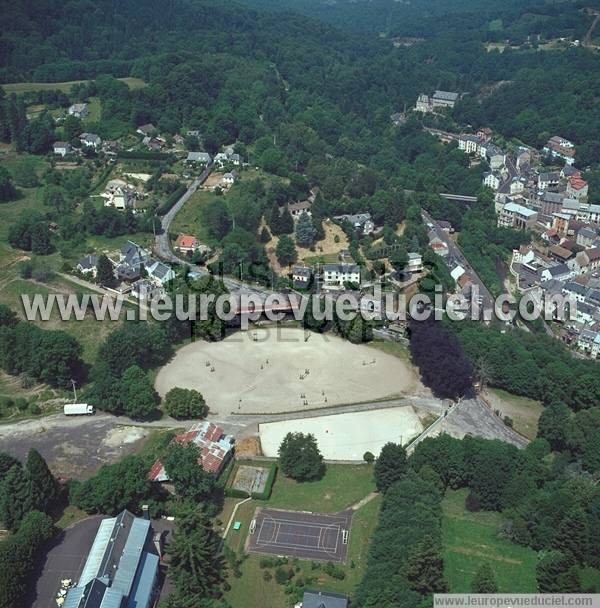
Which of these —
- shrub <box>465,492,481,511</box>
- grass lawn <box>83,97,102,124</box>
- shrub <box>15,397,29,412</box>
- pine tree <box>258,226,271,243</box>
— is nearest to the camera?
shrub <box>465,492,481,511</box>

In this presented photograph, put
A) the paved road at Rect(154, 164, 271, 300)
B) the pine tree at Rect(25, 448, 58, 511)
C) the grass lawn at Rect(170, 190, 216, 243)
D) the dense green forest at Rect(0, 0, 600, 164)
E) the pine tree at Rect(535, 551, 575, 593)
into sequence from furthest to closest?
the dense green forest at Rect(0, 0, 600, 164) < the grass lawn at Rect(170, 190, 216, 243) < the paved road at Rect(154, 164, 271, 300) < the pine tree at Rect(25, 448, 58, 511) < the pine tree at Rect(535, 551, 575, 593)

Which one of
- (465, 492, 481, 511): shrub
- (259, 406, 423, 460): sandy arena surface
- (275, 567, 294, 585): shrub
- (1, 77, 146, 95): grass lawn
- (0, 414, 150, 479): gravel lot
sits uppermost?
(1, 77, 146, 95): grass lawn

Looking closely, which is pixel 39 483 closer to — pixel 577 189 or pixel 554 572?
pixel 554 572

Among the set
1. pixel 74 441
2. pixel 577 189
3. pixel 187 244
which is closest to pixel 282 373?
pixel 74 441

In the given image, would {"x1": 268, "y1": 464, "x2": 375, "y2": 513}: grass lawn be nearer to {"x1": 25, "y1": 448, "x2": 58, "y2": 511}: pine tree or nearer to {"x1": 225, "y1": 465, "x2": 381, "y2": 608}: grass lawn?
{"x1": 225, "y1": 465, "x2": 381, "y2": 608}: grass lawn

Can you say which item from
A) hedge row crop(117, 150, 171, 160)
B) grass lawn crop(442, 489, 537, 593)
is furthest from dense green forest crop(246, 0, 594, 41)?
grass lawn crop(442, 489, 537, 593)

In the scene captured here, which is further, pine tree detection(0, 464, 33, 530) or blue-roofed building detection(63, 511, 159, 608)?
pine tree detection(0, 464, 33, 530)

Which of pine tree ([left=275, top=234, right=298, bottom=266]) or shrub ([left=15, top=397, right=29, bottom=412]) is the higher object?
pine tree ([left=275, top=234, right=298, bottom=266])
